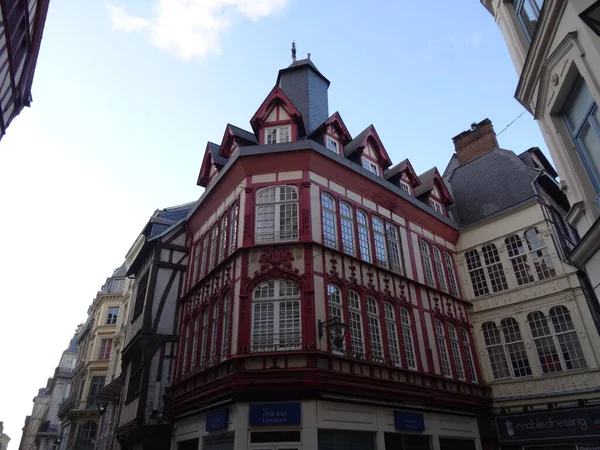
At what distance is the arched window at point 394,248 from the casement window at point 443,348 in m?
2.71

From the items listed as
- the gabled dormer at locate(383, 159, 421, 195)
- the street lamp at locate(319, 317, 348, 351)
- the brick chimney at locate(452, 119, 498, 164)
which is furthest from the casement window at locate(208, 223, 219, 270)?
the brick chimney at locate(452, 119, 498, 164)

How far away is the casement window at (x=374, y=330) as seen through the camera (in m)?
13.6

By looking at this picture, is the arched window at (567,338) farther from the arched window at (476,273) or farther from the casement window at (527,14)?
the casement window at (527,14)

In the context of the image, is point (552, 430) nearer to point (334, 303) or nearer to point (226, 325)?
point (334, 303)

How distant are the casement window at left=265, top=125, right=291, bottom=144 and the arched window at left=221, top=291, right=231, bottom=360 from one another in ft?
18.3

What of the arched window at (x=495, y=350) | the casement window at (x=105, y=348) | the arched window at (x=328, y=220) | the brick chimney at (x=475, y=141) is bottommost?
the arched window at (x=495, y=350)

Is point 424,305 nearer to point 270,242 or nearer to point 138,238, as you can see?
point 270,242

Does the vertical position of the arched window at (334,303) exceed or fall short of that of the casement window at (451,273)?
it falls short

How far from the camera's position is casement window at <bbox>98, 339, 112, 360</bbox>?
106ft

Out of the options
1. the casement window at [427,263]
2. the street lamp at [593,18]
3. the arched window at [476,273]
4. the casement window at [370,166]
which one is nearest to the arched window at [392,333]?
the casement window at [427,263]

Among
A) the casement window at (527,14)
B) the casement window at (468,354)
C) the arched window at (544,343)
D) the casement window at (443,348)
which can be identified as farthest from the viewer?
the casement window at (468,354)

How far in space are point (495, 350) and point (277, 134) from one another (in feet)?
39.6

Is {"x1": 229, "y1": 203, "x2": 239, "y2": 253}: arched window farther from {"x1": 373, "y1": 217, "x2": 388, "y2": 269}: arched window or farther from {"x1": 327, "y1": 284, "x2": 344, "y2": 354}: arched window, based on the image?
{"x1": 373, "y1": 217, "x2": 388, "y2": 269}: arched window

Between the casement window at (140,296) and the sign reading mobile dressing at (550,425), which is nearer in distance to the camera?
the sign reading mobile dressing at (550,425)
